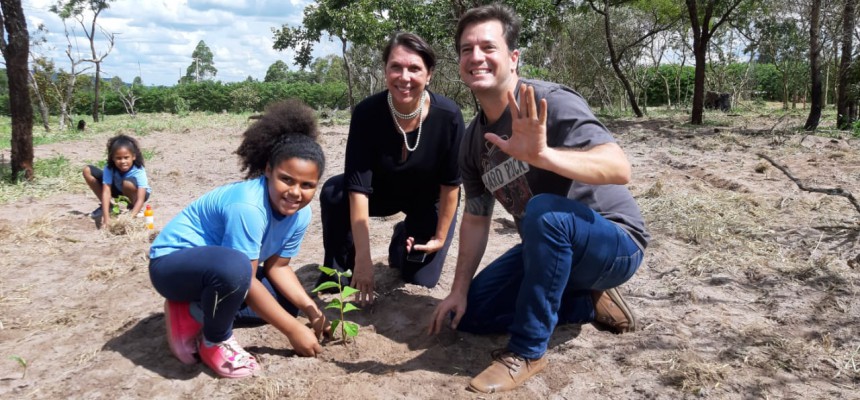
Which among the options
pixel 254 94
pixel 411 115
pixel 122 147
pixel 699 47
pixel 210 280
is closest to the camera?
pixel 210 280

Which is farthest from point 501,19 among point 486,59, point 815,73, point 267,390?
point 815,73

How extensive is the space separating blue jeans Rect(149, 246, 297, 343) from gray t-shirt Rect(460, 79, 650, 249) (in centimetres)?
96

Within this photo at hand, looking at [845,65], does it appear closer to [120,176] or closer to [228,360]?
[120,176]

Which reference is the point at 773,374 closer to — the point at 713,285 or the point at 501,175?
the point at 713,285

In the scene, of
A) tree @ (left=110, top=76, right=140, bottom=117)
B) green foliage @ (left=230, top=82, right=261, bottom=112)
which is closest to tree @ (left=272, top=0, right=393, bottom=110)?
A: tree @ (left=110, top=76, right=140, bottom=117)

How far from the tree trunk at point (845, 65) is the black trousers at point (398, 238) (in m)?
7.90

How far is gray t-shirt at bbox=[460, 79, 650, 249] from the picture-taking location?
2.11 meters

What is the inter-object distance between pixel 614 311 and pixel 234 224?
1.52 m

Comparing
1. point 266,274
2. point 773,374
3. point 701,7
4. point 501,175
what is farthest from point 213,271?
point 701,7

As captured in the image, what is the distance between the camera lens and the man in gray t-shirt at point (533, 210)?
1.96 meters


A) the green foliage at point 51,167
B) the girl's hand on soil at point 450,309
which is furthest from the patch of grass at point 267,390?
the green foliage at point 51,167

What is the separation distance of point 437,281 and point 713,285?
1.34 m

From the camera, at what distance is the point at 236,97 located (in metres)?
32.1

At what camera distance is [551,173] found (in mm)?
2287
